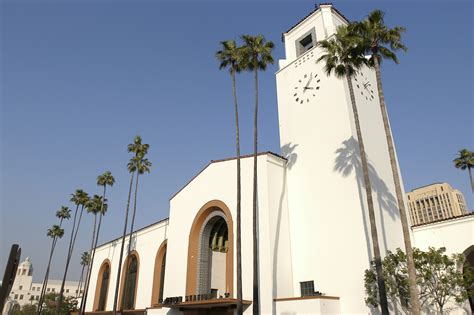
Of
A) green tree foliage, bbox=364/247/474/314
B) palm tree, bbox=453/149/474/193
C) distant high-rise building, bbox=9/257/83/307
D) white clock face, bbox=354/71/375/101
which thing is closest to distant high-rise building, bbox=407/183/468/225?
palm tree, bbox=453/149/474/193

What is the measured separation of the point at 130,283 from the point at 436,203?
11497cm

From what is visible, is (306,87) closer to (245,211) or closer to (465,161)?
(245,211)

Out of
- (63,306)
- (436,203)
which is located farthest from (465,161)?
(436,203)

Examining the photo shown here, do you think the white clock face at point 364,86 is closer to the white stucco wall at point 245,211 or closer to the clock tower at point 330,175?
the clock tower at point 330,175

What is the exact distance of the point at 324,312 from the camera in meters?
19.8

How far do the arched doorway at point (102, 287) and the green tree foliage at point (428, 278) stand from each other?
39.5 metres

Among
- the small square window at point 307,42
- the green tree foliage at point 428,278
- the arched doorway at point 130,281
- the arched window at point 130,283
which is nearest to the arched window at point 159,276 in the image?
the arched doorway at point 130,281

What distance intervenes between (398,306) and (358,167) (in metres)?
8.91

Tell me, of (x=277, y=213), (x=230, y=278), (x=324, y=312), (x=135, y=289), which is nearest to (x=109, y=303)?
(x=135, y=289)

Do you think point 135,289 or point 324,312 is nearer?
point 324,312

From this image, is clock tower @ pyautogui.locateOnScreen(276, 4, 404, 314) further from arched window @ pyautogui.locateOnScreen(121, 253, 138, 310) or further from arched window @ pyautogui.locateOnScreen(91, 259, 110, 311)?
arched window @ pyautogui.locateOnScreen(91, 259, 110, 311)

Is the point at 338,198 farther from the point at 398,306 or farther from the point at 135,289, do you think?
the point at 135,289

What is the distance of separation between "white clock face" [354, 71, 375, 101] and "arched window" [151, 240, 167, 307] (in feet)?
83.9

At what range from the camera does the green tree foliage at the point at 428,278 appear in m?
18.6
